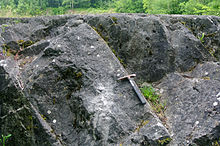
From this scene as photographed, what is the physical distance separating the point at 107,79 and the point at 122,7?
68.4 feet

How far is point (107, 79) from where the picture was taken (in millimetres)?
4918

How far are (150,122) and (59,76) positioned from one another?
255cm

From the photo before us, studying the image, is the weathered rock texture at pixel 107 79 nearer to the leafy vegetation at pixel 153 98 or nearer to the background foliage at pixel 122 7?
the leafy vegetation at pixel 153 98

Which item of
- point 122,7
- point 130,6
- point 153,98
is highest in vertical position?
point 153,98

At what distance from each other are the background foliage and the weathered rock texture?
477 centimetres

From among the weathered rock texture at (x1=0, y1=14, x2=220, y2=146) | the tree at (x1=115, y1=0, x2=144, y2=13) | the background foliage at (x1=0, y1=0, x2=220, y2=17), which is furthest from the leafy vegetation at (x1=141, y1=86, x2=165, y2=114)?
the tree at (x1=115, y1=0, x2=144, y2=13)

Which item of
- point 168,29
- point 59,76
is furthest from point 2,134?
point 168,29

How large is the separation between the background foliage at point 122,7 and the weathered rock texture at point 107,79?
4.77 meters

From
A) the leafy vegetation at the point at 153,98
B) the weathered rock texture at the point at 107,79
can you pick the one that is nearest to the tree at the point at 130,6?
the weathered rock texture at the point at 107,79

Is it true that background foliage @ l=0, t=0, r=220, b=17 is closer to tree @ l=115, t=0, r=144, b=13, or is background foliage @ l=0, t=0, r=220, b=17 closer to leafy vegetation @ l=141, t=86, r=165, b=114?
tree @ l=115, t=0, r=144, b=13

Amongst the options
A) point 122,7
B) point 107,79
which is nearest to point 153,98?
point 107,79

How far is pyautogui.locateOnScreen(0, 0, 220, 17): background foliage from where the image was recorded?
10.5 metres

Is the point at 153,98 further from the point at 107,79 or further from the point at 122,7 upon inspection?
the point at 122,7

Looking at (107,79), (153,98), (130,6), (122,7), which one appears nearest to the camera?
(107,79)
